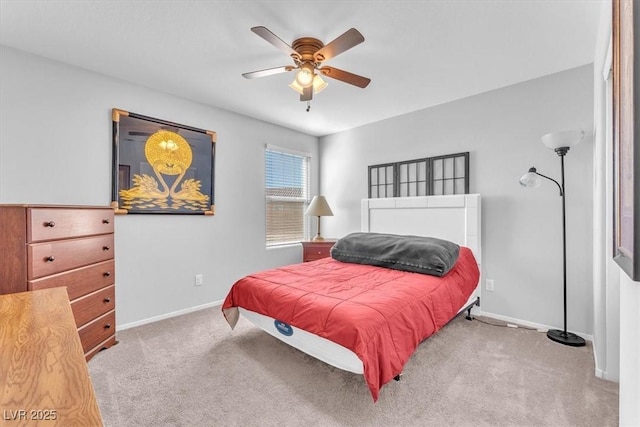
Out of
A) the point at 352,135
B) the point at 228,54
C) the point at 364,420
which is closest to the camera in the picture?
the point at 364,420

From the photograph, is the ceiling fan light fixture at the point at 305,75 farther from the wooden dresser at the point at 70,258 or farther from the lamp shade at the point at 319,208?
the lamp shade at the point at 319,208

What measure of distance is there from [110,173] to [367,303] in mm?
2676

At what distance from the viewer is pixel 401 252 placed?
2.79 metres

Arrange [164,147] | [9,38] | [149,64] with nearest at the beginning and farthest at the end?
1. [9,38]
2. [149,64]
3. [164,147]

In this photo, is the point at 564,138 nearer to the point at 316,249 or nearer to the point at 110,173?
the point at 316,249

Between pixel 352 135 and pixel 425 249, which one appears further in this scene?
pixel 352 135

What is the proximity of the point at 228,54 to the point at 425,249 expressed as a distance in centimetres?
235

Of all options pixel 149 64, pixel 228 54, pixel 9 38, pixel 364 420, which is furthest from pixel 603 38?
pixel 9 38

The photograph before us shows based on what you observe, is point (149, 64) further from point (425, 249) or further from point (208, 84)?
point (425, 249)

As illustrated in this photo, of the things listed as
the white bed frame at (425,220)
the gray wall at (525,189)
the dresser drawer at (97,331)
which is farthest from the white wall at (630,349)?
the dresser drawer at (97,331)

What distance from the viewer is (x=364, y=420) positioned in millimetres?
1625

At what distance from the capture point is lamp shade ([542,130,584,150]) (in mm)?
2393

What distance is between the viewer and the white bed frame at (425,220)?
2.49 m

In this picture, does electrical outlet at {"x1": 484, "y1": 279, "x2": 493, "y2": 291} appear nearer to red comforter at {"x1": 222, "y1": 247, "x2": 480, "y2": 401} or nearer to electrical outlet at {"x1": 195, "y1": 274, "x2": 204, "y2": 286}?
red comforter at {"x1": 222, "y1": 247, "x2": 480, "y2": 401}
